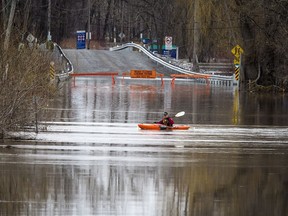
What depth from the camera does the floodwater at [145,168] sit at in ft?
47.3

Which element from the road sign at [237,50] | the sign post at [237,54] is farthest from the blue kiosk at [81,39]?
the road sign at [237,50]

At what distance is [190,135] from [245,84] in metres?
36.1

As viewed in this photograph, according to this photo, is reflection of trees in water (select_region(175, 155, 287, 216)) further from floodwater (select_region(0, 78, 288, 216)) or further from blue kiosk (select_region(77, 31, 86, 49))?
blue kiosk (select_region(77, 31, 86, 49))

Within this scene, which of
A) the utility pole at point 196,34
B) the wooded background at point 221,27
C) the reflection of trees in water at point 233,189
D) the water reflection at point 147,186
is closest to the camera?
the water reflection at point 147,186

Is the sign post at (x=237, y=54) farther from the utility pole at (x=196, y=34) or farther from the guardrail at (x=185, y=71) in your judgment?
the utility pole at (x=196, y=34)

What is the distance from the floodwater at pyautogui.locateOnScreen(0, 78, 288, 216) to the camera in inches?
567

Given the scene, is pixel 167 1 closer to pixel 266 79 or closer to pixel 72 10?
pixel 72 10

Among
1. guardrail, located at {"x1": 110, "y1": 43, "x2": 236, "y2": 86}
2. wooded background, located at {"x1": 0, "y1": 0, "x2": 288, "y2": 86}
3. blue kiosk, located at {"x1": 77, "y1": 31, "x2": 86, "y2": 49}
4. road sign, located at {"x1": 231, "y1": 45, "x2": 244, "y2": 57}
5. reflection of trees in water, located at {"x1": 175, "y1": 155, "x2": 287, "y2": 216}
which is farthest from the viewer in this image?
blue kiosk, located at {"x1": 77, "y1": 31, "x2": 86, "y2": 49}

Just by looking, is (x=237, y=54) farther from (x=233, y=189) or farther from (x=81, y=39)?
(x=81, y=39)

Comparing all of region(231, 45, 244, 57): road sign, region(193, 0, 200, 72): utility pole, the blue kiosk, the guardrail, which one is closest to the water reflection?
region(231, 45, 244, 57): road sign

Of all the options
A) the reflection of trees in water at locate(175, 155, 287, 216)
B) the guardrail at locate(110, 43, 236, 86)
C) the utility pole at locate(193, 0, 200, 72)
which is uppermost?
the utility pole at locate(193, 0, 200, 72)

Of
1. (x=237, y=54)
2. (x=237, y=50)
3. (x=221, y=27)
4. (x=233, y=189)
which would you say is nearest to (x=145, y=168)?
(x=233, y=189)

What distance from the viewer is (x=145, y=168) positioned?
18.5 m

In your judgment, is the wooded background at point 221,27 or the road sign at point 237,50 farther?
the road sign at point 237,50
